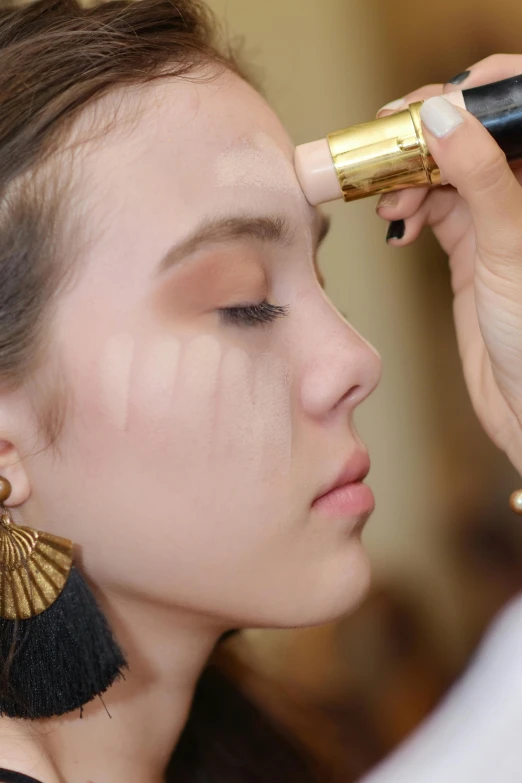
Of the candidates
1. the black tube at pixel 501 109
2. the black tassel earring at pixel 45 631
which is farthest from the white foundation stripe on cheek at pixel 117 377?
the black tube at pixel 501 109

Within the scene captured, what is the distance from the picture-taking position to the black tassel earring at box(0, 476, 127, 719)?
24.5 inches

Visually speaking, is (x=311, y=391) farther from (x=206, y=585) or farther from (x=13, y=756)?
(x=13, y=756)

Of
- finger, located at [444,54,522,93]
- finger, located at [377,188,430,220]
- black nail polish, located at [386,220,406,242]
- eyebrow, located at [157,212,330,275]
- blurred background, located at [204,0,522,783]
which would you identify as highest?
finger, located at [444,54,522,93]

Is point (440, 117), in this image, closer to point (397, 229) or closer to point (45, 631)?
point (397, 229)

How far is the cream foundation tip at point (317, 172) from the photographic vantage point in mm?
647

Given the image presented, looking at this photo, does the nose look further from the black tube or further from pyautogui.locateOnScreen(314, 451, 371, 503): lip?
the black tube

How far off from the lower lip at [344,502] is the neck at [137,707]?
156 mm

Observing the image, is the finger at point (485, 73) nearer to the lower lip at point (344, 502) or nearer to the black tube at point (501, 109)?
the black tube at point (501, 109)

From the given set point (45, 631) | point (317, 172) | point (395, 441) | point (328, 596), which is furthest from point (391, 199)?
point (395, 441)

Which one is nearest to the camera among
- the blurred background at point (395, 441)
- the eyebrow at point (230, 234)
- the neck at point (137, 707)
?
the eyebrow at point (230, 234)

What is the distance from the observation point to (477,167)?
601 mm

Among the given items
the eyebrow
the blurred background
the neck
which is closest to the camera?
the eyebrow

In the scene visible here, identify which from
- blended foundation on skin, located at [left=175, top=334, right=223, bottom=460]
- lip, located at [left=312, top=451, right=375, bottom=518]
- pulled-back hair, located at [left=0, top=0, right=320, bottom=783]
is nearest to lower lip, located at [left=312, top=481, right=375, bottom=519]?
lip, located at [left=312, top=451, right=375, bottom=518]

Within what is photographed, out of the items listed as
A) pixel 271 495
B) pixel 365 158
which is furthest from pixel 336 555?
pixel 365 158
